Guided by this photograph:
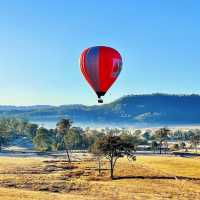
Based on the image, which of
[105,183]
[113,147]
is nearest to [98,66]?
[105,183]

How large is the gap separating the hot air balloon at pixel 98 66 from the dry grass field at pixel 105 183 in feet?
52.1

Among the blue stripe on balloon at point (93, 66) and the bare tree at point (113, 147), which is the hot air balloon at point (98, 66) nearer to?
the blue stripe on balloon at point (93, 66)

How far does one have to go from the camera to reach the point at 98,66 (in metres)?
64.4

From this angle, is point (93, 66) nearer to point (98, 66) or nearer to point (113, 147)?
point (98, 66)

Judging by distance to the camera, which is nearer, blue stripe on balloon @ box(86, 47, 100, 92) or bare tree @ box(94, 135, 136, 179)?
blue stripe on balloon @ box(86, 47, 100, 92)

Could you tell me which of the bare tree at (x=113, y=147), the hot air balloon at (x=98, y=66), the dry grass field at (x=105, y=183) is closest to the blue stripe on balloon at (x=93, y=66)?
the hot air balloon at (x=98, y=66)

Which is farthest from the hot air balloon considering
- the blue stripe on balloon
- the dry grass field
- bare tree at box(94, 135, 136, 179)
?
bare tree at box(94, 135, 136, 179)

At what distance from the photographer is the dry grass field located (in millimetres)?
72625

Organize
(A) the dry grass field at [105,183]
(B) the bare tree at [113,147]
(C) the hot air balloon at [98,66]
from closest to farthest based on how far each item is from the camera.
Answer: (C) the hot air balloon at [98,66] < (A) the dry grass field at [105,183] < (B) the bare tree at [113,147]

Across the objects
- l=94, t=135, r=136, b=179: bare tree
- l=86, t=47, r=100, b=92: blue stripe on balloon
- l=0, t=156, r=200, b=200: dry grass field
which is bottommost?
l=0, t=156, r=200, b=200: dry grass field

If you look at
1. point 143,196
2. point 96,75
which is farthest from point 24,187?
point 96,75

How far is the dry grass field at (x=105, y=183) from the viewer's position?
72.6 metres

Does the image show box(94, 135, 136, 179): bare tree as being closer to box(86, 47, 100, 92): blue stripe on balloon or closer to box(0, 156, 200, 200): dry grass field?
box(0, 156, 200, 200): dry grass field

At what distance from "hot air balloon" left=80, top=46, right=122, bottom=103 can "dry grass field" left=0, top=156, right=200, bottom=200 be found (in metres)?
15.9
